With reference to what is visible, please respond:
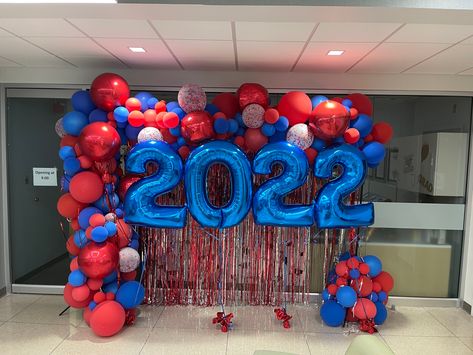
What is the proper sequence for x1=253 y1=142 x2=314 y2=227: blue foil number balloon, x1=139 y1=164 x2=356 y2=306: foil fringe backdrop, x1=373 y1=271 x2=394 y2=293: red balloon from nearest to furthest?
x1=253 y1=142 x2=314 y2=227: blue foil number balloon, x1=373 y1=271 x2=394 y2=293: red balloon, x1=139 y1=164 x2=356 y2=306: foil fringe backdrop

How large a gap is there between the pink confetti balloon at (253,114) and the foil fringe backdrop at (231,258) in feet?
2.26

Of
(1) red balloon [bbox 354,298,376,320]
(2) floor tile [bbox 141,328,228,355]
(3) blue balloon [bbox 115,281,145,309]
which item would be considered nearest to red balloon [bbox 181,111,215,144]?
(3) blue balloon [bbox 115,281,145,309]

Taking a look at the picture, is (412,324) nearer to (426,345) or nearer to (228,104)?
(426,345)

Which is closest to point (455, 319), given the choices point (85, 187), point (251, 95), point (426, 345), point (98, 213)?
point (426, 345)

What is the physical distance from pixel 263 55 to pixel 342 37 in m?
0.70

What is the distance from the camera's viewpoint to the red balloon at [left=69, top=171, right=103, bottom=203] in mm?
3043

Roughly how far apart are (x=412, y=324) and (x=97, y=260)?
286cm

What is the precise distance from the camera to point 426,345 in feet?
10.3

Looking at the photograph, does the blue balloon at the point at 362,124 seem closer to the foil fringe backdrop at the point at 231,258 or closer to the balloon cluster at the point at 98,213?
the foil fringe backdrop at the point at 231,258

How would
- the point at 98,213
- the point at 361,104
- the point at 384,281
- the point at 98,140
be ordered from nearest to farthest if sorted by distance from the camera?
the point at 98,140 → the point at 98,213 → the point at 361,104 → the point at 384,281

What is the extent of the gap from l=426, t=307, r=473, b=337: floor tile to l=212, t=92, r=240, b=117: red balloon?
2772 millimetres

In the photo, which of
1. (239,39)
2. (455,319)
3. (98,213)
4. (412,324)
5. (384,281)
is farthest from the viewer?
(455,319)

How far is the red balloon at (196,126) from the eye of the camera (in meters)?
2.95

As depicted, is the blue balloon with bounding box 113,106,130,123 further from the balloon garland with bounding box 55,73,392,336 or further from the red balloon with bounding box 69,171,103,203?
the red balloon with bounding box 69,171,103,203
